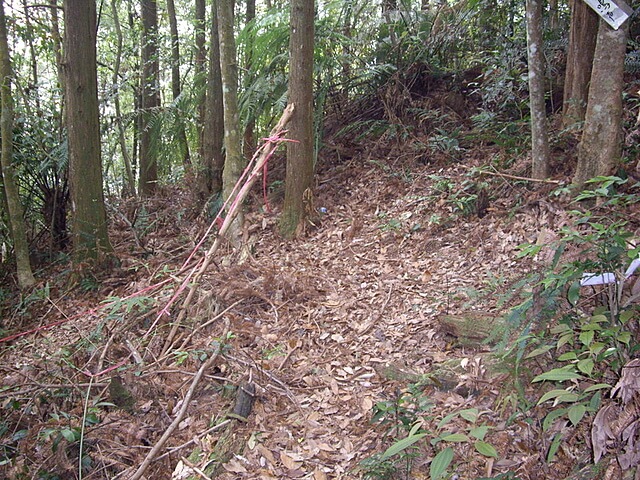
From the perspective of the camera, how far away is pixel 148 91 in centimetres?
991

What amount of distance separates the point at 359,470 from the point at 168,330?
240cm

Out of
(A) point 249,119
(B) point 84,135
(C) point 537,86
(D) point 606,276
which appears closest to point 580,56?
(C) point 537,86

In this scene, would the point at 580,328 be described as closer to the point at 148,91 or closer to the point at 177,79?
the point at 148,91

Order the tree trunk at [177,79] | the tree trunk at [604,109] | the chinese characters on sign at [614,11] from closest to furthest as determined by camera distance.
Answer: the chinese characters on sign at [614,11] < the tree trunk at [604,109] < the tree trunk at [177,79]

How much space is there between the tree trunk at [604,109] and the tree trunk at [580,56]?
1.10m

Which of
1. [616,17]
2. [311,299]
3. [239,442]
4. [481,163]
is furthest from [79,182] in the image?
[616,17]

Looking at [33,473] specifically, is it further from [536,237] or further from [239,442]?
[536,237]

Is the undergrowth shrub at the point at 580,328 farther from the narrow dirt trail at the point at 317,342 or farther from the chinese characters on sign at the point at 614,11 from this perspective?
the chinese characters on sign at the point at 614,11

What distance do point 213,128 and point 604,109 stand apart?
5.48 metres

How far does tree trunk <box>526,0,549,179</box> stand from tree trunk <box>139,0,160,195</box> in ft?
21.3

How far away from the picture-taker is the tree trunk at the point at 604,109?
3865 mm

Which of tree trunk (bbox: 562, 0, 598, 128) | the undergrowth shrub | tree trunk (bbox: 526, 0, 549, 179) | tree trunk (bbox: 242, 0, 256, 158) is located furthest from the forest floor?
tree trunk (bbox: 242, 0, 256, 158)

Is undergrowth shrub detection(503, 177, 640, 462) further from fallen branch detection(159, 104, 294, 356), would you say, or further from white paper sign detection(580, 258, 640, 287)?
fallen branch detection(159, 104, 294, 356)

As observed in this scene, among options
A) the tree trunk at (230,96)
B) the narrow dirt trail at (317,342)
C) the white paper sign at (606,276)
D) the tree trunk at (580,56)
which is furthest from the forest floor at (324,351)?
the tree trunk at (580,56)
